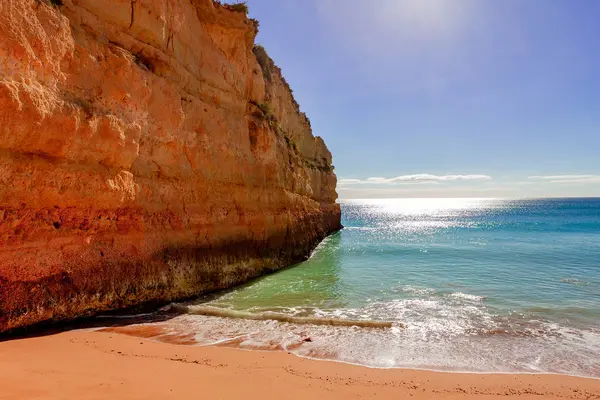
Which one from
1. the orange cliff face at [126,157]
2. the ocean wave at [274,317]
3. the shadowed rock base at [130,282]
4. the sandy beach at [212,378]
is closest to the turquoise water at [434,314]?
the ocean wave at [274,317]

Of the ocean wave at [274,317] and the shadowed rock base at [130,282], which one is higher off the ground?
the shadowed rock base at [130,282]

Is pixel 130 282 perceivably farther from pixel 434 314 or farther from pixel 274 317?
pixel 434 314

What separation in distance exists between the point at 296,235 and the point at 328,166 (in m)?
17.5

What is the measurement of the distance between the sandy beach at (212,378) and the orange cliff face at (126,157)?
1565 millimetres

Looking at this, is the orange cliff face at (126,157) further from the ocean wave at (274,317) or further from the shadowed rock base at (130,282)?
the ocean wave at (274,317)

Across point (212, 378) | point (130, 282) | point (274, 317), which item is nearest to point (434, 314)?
point (274, 317)

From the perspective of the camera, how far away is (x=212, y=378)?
4.94 metres

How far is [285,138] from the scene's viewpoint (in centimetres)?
2020

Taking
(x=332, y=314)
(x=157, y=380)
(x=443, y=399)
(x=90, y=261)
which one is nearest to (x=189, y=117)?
(x=90, y=261)

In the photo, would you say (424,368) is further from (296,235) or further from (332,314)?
(296,235)

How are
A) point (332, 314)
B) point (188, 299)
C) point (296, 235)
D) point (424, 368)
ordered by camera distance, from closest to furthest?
point (424, 368), point (332, 314), point (188, 299), point (296, 235)

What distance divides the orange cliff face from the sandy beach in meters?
1.56

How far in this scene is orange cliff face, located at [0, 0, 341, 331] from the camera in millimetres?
6238

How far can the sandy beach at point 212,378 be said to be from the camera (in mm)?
4387
